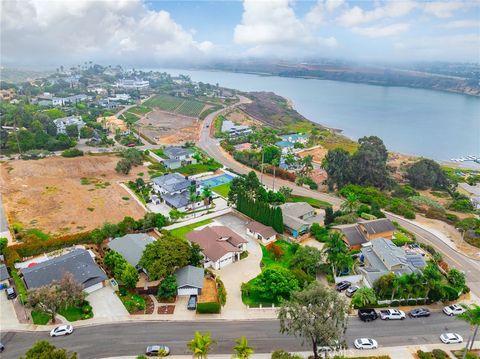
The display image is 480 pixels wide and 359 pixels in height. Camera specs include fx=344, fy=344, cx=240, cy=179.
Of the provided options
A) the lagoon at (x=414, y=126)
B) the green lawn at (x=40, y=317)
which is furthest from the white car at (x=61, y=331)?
the lagoon at (x=414, y=126)

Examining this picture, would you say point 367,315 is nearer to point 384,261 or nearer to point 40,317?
point 384,261

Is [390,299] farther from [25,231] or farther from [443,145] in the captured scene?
[443,145]

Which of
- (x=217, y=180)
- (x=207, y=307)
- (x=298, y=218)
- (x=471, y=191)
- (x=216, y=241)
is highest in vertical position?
(x=216, y=241)

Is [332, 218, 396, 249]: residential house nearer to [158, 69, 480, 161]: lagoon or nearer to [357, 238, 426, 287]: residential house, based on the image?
[357, 238, 426, 287]: residential house

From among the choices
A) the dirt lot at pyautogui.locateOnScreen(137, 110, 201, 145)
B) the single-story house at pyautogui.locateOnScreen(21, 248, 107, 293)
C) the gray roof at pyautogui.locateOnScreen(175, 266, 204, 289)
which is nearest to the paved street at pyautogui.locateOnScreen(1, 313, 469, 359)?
the gray roof at pyautogui.locateOnScreen(175, 266, 204, 289)

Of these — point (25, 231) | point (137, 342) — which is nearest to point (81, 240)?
point (25, 231)

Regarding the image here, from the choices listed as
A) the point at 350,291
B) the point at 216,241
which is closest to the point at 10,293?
the point at 216,241
